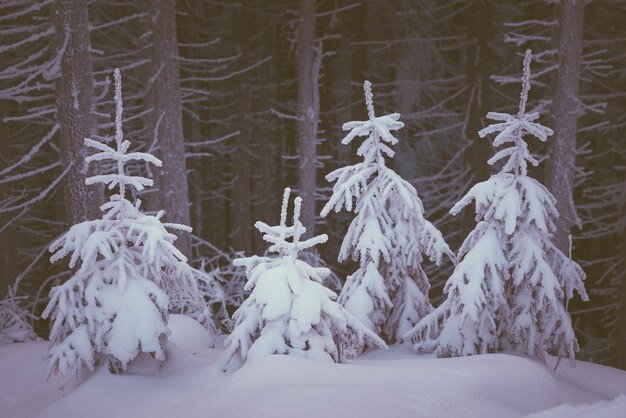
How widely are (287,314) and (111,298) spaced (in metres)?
1.97

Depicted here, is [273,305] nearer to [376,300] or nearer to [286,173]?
[376,300]

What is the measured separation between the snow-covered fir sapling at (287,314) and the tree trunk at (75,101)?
4203 millimetres

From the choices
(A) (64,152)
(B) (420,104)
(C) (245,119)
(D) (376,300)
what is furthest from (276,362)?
(B) (420,104)

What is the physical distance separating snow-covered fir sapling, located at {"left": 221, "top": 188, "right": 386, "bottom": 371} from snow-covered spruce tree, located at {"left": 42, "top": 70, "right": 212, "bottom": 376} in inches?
36.8

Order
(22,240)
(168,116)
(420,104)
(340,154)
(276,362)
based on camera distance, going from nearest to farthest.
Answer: (276,362) → (168,116) → (22,240) → (420,104) → (340,154)

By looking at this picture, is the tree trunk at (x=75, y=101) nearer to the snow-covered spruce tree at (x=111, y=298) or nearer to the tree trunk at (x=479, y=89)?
the snow-covered spruce tree at (x=111, y=298)

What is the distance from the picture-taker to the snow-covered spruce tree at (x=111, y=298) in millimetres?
6309

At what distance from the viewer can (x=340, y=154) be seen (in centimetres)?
2352

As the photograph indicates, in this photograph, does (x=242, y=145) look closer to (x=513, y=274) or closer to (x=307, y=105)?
(x=307, y=105)

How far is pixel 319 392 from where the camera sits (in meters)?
4.94

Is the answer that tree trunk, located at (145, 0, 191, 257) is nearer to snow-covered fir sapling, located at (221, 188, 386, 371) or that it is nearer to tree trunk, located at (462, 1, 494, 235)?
snow-covered fir sapling, located at (221, 188, 386, 371)

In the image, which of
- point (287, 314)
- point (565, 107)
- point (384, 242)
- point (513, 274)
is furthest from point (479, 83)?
point (287, 314)

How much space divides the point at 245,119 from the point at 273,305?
15192 mm

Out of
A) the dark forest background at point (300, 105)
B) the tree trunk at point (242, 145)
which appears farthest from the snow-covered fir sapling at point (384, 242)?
the tree trunk at point (242, 145)
